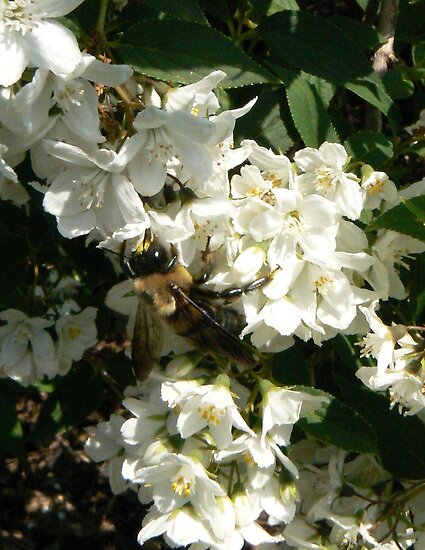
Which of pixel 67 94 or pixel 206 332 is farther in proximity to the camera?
pixel 206 332

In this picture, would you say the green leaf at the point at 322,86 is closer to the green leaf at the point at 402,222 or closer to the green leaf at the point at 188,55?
the green leaf at the point at 188,55

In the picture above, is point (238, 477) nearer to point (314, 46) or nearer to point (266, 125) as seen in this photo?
point (266, 125)

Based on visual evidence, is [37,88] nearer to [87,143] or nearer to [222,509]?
[87,143]

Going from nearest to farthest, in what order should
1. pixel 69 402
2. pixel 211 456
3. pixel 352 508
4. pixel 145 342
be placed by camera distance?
1. pixel 211 456
2. pixel 145 342
3. pixel 352 508
4. pixel 69 402

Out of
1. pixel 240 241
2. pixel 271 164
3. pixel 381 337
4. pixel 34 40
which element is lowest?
pixel 381 337

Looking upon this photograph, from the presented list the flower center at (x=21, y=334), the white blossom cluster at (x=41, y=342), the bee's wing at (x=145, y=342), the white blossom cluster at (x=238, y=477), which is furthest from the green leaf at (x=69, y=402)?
the bee's wing at (x=145, y=342)

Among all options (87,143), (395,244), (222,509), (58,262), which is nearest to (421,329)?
(395,244)

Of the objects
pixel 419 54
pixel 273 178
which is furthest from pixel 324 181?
pixel 419 54
